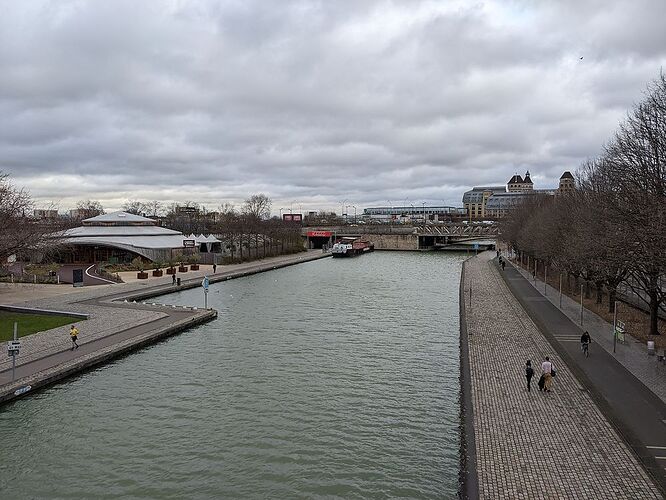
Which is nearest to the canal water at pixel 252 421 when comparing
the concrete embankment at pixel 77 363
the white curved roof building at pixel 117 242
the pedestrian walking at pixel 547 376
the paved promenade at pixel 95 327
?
the concrete embankment at pixel 77 363

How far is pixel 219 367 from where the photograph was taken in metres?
22.6

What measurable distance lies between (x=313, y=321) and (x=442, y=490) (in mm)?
20051

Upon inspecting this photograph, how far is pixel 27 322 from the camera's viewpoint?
28188 mm

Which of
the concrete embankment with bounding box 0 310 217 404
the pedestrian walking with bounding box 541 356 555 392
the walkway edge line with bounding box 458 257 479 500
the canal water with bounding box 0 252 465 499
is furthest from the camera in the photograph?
Answer: the concrete embankment with bounding box 0 310 217 404

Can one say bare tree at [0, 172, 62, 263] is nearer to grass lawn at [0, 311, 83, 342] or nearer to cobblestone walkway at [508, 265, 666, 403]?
grass lawn at [0, 311, 83, 342]

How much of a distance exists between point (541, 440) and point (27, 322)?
25.6 m

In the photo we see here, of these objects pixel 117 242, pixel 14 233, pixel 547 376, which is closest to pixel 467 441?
pixel 547 376

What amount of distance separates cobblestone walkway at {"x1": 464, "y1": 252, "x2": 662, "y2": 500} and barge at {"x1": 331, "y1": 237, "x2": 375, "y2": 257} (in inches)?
2748

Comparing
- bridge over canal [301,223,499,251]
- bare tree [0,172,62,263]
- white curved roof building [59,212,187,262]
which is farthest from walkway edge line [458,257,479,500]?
bridge over canal [301,223,499,251]

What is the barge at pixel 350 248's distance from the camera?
307 feet

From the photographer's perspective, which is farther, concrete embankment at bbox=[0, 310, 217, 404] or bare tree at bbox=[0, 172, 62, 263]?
bare tree at bbox=[0, 172, 62, 263]

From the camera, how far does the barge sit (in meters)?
93.4

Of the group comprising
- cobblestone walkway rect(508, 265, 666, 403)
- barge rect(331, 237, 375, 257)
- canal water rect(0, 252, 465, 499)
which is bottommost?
canal water rect(0, 252, 465, 499)

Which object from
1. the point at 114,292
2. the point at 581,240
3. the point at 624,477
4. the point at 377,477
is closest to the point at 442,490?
the point at 377,477
